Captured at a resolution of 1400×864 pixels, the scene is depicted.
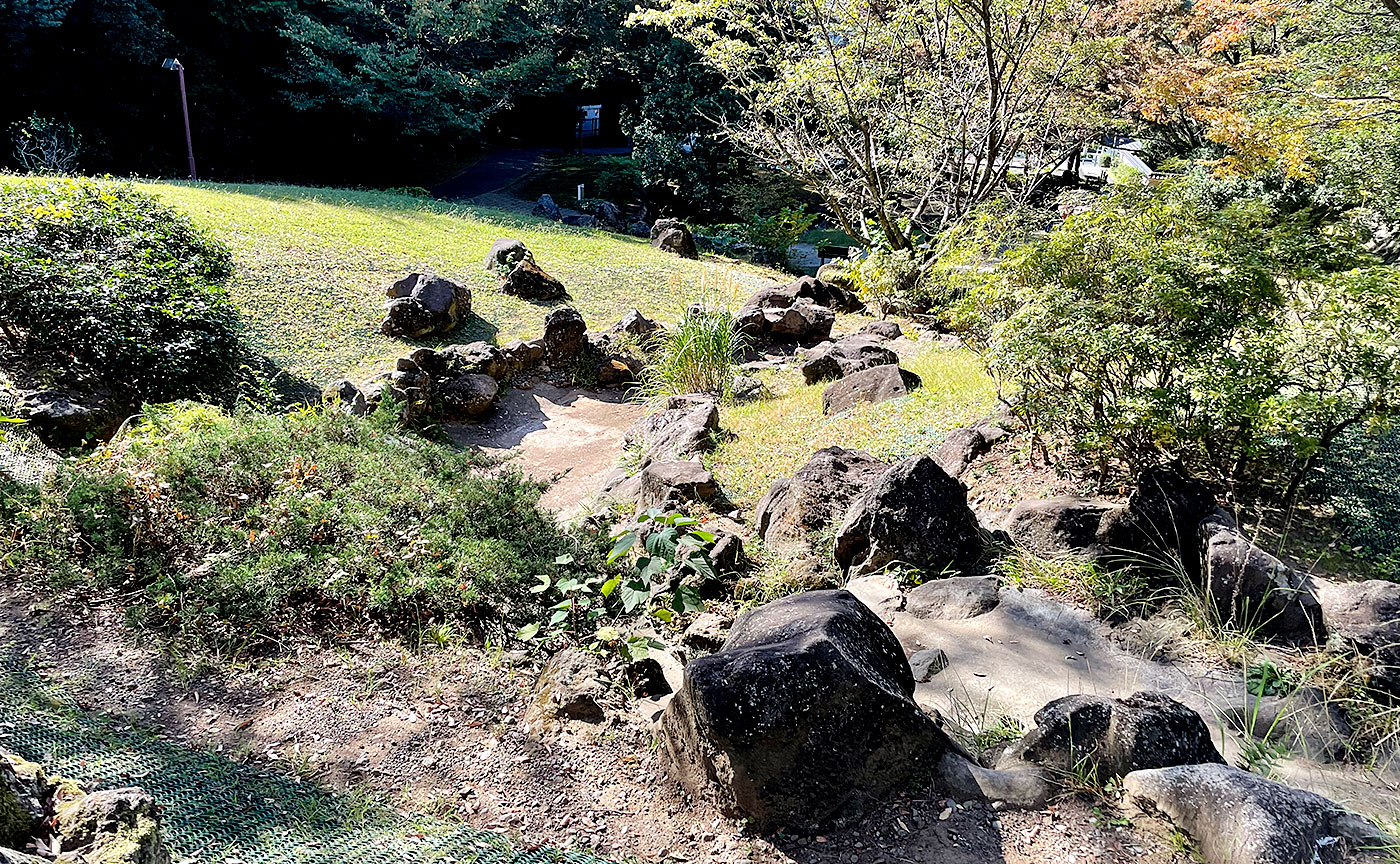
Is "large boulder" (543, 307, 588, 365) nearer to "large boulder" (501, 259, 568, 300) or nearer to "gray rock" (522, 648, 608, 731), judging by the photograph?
"large boulder" (501, 259, 568, 300)

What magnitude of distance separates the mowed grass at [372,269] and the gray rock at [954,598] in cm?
542

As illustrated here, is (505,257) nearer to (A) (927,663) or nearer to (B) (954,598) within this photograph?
(B) (954,598)

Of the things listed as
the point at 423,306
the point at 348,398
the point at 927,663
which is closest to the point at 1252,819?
the point at 927,663

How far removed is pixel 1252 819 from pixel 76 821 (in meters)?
2.83

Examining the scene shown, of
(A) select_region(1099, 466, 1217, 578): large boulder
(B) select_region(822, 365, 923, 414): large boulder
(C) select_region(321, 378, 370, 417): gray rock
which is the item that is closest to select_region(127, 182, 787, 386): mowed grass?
(C) select_region(321, 378, 370, 417): gray rock

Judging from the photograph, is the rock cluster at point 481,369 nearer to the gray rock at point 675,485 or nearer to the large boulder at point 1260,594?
the gray rock at point 675,485

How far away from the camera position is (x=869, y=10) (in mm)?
10164

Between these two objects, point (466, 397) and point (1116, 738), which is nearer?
point (1116, 738)

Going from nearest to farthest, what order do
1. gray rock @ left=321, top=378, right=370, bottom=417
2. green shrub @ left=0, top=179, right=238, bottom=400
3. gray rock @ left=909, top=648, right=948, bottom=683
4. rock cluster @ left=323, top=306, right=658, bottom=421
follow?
gray rock @ left=909, top=648, right=948, bottom=683 < green shrub @ left=0, top=179, right=238, bottom=400 < gray rock @ left=321, top=378, right=370, bottom=417 < rock cluster @ left=323, top=306, right=658, bottom=421

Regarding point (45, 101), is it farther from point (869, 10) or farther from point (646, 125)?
point (869, 10)

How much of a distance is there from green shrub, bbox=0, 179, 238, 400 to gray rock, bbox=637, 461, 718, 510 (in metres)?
3.71

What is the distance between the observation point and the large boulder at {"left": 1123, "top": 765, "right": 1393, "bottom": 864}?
7.23ft

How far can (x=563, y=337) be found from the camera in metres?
9.30

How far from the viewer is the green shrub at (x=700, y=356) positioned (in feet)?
26.9
